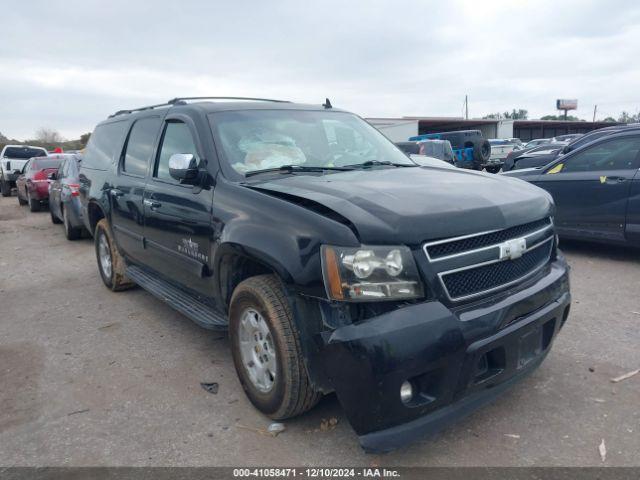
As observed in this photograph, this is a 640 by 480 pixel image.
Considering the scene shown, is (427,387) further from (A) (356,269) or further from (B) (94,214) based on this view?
(B) (94,214)

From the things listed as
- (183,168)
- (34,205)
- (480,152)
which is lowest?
(34,205)

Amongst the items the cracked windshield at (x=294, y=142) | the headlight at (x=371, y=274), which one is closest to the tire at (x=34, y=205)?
the cracked windshield at (x=294, y=142)

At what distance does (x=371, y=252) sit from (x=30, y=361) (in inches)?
126

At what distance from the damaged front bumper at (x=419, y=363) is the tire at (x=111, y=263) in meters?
3.78

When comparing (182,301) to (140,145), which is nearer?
(182,301)

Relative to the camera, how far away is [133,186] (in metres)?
4.67

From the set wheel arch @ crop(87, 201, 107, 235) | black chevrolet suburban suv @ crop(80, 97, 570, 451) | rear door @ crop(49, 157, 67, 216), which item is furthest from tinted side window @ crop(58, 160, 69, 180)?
black chevrolet suburban suv @ crop(80, 97, 570, 451)

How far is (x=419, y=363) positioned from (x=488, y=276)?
0.65 m

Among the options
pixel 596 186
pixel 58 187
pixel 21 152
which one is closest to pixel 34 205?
pixel 58 187

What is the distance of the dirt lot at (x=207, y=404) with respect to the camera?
8.92ft

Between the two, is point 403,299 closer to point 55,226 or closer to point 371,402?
point 371,402

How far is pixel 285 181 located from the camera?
3215 millimetres

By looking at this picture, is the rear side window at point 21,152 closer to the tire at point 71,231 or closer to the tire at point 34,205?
the tire at point 34,205

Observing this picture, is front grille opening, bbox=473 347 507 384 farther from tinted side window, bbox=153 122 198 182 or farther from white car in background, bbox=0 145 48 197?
white car in background, bbox=0 145 48 197
